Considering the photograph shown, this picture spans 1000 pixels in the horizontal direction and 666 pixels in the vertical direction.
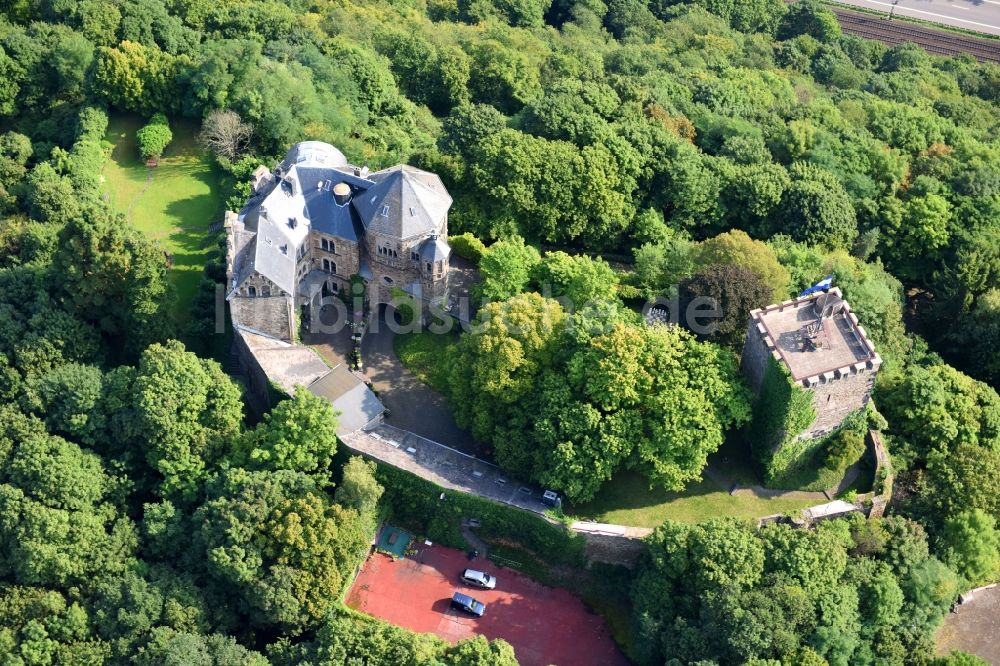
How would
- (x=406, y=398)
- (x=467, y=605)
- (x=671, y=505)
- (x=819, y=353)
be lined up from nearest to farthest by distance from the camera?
(x=467, y=605) → (x=819, y=353) → (x=671, y=505) → (x=406, y=398)

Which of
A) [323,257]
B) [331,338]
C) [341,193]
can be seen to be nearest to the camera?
[341,193]

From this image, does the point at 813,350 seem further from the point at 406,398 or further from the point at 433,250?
the point at 406,398

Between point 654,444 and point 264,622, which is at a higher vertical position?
point 654,444

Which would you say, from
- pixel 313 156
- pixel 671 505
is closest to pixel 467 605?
pixel 671 505

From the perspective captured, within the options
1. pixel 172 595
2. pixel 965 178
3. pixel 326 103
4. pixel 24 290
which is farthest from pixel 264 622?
pixel 965 178

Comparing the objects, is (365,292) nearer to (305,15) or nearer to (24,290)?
(24,290)

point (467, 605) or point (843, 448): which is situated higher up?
point (843, 448)
